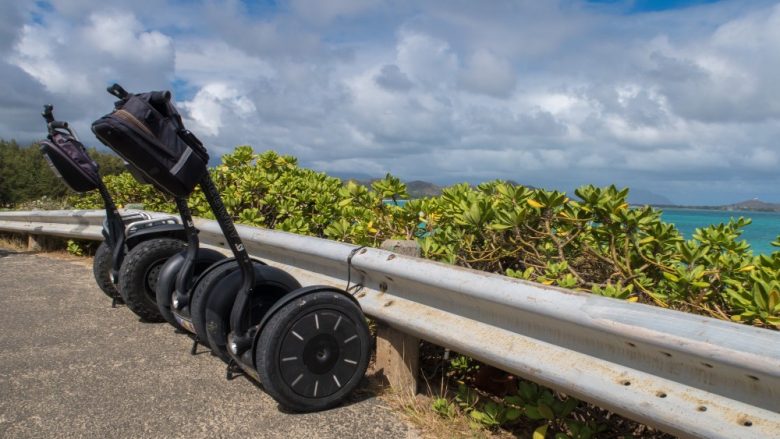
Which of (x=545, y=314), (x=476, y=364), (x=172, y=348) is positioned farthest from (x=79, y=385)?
(x=545, y=314)

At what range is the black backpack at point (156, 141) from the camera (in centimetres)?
275

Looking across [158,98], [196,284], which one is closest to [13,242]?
[196,284]

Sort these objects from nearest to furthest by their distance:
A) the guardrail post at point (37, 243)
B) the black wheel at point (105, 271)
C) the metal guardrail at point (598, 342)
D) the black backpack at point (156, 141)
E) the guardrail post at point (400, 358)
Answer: the metal guardrail at point (598, 342) → the black backpack at point (156, 141) → the guardrail post at point (400, 358) → the black wheel at point (105, 271) → the guardrail post at point (37, 243)

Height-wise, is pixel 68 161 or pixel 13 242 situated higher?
pixel 68 161

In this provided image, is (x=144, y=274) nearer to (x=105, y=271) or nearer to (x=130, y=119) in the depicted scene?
(x=105, y=271)

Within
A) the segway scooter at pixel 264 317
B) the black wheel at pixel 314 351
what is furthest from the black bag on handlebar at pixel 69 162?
the black wheel at pixel 314 351

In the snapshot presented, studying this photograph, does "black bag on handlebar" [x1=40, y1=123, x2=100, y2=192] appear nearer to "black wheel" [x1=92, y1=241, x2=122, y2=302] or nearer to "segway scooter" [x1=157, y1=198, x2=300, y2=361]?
"black wheel" [x1=92, y1=241, x2=122, y2=302]

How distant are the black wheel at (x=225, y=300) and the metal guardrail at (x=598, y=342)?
1.74 feet

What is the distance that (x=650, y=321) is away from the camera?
212 centimetres

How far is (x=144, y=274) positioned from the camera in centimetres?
475

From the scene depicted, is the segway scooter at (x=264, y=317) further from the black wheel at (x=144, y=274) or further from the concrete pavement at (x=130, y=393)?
the black wheel at (x=144, y=274)

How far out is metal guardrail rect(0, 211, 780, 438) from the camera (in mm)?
1883

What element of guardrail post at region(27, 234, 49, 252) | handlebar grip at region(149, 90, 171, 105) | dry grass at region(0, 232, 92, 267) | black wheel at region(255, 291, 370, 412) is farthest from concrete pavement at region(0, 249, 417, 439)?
guardrail post at region(27, 234, 49, 252)

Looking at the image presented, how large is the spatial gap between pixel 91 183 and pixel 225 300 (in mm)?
2440
